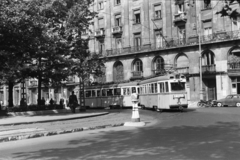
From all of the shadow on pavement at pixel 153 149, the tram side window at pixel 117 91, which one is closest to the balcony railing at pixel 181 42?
the tram side window at pixel 117 91

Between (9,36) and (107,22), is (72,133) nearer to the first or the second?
(9,36)

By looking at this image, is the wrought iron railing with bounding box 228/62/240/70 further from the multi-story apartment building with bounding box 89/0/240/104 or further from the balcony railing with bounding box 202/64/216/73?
the balcony railing with bounding box 202/64/216/73

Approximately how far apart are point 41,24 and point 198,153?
16766mm

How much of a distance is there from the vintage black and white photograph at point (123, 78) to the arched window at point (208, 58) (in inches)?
5.0

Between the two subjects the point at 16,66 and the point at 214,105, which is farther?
the point at 214,105

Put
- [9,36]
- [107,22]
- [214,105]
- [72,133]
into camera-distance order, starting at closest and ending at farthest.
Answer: [72,133], [9,36], [214,105], [107,22]

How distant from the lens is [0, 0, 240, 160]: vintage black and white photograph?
931cm

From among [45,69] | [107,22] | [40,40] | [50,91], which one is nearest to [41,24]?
[40,40]

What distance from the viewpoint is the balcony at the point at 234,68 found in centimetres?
3892

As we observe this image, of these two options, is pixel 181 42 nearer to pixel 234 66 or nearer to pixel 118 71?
pixel 234 66

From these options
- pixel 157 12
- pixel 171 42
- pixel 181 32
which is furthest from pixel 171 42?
pixel 157 12

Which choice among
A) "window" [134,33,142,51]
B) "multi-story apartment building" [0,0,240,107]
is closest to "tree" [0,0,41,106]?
"multi-story apartment building" [0,0,240,107]

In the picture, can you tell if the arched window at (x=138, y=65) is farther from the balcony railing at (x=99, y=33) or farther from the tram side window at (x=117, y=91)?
the tram side window at (x=117, y=91)

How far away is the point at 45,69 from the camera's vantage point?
2527cm
